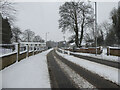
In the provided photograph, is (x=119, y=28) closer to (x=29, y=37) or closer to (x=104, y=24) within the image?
(x=104, y=24)

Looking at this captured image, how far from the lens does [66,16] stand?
3719 centimetres

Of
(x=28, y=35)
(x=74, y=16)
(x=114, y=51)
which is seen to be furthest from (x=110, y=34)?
(x=28, y=35)

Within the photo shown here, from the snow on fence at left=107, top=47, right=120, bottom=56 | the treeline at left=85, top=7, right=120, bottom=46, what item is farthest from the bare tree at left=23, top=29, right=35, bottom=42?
the snow on fence at left=107, top=47, right=120, bottom=56

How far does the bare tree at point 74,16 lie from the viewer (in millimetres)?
37000

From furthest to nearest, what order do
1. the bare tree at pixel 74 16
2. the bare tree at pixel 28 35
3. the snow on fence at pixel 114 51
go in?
the bare tree at pixel 28 35, the bare tree at pixel 74 16, the snow on fence at pixel 114 51

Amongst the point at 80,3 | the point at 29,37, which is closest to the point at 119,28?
the point at 80,3

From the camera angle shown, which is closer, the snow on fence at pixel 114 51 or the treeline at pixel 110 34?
the snow on fence at pixel 114 51

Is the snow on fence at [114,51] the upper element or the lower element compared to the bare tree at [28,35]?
lower

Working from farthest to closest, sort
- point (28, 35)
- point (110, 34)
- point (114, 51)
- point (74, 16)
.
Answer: point (28, 35), point (110, 34), point (74, 16), point (114, 51)

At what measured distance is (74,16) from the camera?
37.8 m

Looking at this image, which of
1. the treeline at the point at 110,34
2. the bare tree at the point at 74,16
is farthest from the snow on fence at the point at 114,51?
the bare tree at the point at 74,16

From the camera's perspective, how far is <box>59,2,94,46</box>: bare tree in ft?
121

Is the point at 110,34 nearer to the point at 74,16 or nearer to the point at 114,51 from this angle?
the point at 74,16

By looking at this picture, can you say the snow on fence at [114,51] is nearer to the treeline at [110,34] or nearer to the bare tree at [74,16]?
the treeline at [110,34]
